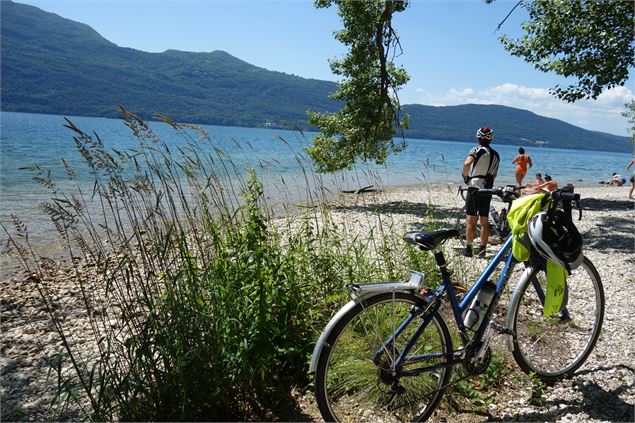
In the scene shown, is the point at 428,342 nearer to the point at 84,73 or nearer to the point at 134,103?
the point at 134,103

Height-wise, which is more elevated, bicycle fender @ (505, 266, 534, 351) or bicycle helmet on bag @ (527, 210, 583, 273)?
bicycle helmet on bag @ (527, 210, 583, 273)

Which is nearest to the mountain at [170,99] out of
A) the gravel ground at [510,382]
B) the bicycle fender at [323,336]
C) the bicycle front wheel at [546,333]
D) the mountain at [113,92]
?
the mountain at [113,92]

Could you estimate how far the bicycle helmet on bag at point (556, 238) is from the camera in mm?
3016

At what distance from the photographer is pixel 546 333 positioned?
398 centimetres

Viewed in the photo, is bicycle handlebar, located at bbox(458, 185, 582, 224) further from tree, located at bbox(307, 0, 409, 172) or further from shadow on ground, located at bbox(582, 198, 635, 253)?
tree, located at bbox(307, 0, 409, 172)

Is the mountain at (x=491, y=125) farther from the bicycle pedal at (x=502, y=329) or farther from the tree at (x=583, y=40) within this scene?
the bicycle pedal at (x=502, y=329)

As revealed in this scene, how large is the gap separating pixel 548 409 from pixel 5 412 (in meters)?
4.22

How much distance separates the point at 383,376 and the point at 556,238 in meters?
1.50

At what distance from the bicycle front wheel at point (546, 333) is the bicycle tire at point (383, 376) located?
75cm

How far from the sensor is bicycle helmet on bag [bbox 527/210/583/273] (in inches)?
119

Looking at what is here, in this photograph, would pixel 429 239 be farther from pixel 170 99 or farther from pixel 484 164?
pixel 170 99

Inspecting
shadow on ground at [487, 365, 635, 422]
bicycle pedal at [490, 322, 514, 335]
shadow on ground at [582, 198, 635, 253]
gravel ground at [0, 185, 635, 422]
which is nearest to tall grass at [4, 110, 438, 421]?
gravel ground at [0, 185, 635, 422]

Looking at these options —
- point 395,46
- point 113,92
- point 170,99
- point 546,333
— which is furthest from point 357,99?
point 113,92

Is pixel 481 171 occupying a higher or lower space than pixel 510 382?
higher
